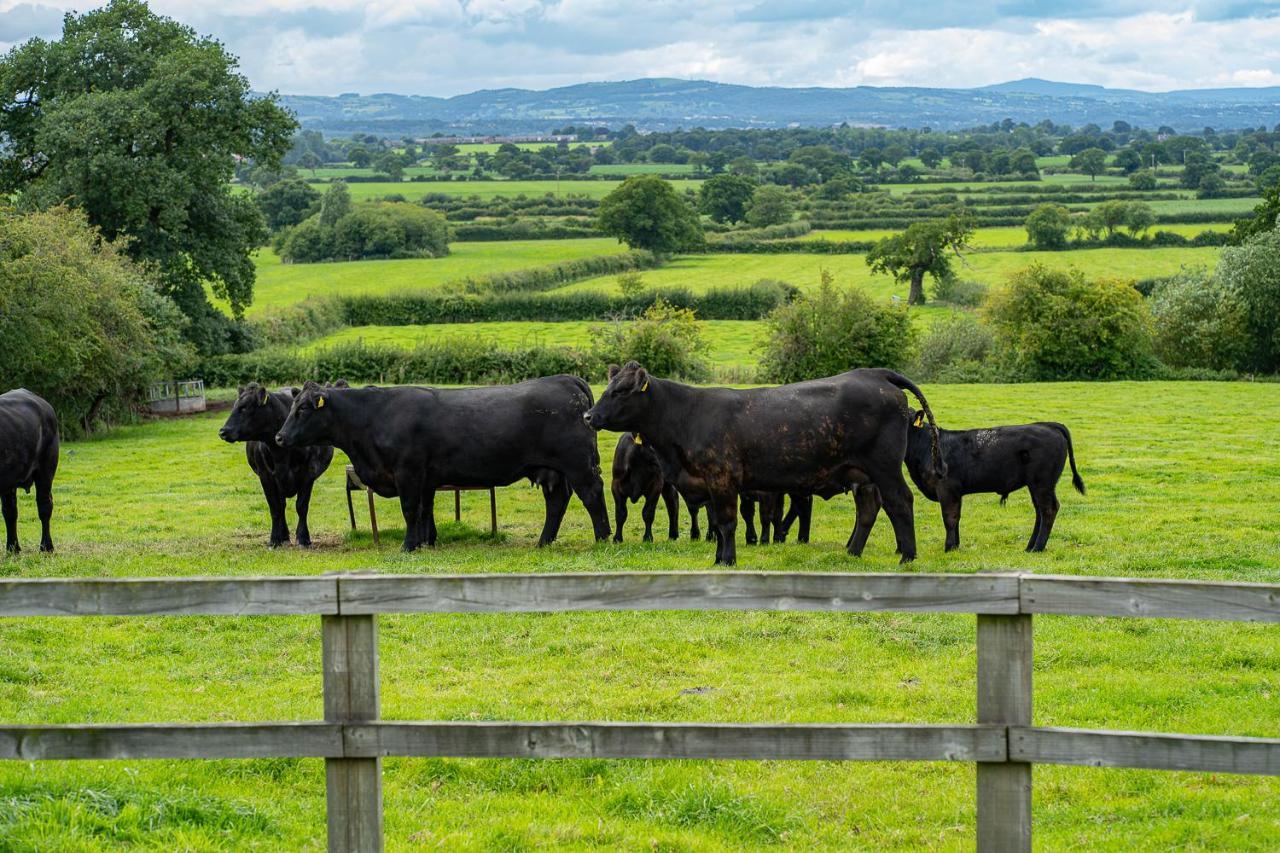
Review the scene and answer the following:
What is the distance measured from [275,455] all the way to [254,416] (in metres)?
0.60

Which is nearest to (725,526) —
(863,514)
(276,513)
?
(863,514)

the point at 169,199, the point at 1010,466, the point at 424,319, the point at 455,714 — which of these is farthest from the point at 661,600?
the point at 424,319

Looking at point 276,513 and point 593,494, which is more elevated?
point 593,494

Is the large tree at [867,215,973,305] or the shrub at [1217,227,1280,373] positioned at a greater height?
the large tree at [867,215,973,305]

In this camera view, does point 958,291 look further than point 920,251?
No

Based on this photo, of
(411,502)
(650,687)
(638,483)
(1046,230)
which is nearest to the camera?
(650,687)

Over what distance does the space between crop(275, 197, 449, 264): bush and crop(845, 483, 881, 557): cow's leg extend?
297 feet

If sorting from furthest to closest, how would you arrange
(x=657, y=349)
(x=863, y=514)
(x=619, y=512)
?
(x=657, y=349) < (x=619, y=512) < (x=863, y=514)

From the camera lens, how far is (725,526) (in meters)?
15.2

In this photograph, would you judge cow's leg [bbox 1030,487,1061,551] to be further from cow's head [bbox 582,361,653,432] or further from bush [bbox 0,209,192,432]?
bush [bbox 0,209,192,432]

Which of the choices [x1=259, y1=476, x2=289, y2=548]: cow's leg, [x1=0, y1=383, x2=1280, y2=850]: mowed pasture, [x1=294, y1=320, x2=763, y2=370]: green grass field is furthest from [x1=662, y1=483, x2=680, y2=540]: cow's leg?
[x1=294, y1=320, x2=763, y2=370]: green grass field

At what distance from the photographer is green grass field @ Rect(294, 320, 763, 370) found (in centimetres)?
5799

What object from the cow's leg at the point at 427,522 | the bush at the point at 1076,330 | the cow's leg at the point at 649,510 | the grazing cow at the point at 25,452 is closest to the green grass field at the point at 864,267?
the bush at the point at 1076,330

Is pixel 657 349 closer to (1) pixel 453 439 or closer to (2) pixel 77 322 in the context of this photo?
(2) pixel 77 322
